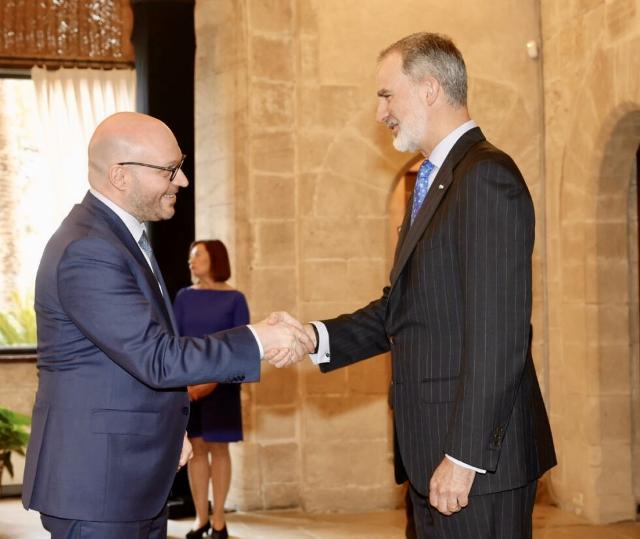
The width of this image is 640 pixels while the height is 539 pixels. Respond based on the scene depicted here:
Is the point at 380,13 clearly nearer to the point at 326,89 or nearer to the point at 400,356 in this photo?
the point at 326,89

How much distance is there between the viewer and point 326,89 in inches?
265

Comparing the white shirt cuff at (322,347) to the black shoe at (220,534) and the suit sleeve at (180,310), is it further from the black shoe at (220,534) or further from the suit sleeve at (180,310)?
the black shoe at (220,534)

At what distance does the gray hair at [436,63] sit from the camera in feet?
9.37

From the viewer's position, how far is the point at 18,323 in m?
7.56

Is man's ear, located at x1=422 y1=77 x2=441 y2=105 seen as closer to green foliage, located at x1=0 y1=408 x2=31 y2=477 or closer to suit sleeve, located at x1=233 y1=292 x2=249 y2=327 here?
suit sleeve, located at x1=233 y1=292 x2=249 y2=327

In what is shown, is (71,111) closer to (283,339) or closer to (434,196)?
(283,339)

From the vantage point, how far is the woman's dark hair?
608cm

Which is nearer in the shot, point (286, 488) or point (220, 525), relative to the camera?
point (220, 525)

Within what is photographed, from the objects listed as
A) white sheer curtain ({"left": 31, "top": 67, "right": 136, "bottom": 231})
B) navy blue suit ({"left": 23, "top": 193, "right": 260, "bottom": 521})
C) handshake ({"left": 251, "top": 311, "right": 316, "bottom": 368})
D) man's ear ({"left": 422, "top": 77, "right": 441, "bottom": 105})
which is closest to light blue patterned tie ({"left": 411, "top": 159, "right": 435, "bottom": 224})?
man's ear ({"left": 422, "top": 77, "right": 441, "bottom": 105})

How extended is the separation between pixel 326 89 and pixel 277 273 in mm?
1200

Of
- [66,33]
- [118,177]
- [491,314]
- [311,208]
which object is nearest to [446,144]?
[491,314]

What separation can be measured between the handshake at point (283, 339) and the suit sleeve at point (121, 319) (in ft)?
0.72

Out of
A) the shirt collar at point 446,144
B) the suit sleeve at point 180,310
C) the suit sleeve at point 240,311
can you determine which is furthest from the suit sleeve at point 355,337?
the suit sleeve at point 180,310

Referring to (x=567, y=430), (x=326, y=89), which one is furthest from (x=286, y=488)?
(x=326, y=89)
